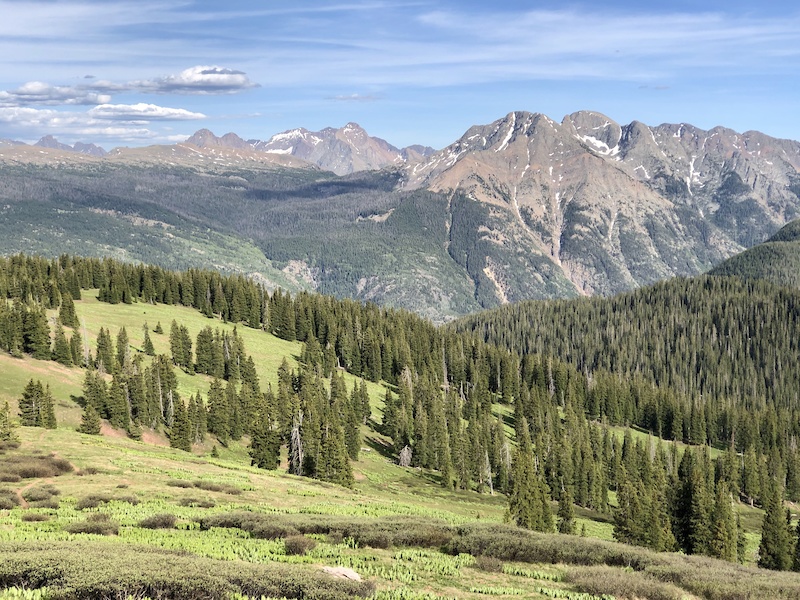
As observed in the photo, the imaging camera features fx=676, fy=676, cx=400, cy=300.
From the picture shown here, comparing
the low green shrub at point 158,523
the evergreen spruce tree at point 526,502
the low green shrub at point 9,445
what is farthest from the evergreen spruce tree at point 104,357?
the low green shrub at point 158,523

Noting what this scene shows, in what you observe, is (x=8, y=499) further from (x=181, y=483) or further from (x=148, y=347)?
(x=148, y=347)

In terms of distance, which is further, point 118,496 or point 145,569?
point 118,496

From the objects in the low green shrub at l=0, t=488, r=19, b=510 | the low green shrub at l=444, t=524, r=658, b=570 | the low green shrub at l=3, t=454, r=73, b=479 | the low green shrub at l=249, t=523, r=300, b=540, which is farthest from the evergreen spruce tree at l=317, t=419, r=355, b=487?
the low green shrub at l=249, t=523, r=300, b=540

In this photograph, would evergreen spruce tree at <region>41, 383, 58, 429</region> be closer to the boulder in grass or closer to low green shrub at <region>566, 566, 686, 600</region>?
the boulder in grass

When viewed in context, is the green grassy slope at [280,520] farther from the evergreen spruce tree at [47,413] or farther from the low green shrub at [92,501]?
the evergreen spruce tree at [47,413]

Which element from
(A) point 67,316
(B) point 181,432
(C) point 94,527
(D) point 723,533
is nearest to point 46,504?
(C) point 94,527

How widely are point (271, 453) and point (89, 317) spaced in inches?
3330

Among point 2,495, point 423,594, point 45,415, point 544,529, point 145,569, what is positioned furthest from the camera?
point 45,415

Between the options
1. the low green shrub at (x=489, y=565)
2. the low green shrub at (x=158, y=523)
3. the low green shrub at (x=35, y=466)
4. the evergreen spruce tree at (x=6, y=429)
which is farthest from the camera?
the evergreen spruce tree at (x=6, y=429)

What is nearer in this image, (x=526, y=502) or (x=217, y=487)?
(x=217, y=487)

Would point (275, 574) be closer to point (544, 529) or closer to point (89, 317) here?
point (544, 529)

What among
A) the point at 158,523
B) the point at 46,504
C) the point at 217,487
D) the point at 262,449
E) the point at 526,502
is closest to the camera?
the point at 158,523

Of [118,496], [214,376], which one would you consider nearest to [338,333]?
[214,376]

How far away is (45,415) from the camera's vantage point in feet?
302
